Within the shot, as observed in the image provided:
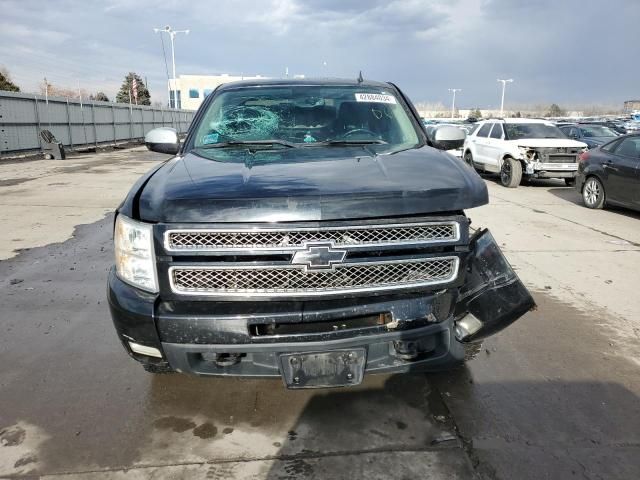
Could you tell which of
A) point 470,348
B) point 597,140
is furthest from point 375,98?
point 597,140

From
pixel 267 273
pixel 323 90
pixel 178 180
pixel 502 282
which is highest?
pixel 323 90

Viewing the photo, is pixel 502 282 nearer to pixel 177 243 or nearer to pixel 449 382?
pixel 449 382

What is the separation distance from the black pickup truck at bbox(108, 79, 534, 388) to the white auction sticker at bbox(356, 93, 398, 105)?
4.80 ft

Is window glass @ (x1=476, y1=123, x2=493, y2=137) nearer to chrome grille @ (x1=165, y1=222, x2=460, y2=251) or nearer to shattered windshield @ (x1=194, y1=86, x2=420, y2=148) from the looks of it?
shattered windshield @ (x1=194, y1=86, x2=420, y2=148)

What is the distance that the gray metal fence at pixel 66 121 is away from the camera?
18.2m

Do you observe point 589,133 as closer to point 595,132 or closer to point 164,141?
point 595,132

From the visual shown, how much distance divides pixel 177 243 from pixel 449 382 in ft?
6.29

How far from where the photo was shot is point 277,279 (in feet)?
7.47

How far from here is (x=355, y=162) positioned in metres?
2.79

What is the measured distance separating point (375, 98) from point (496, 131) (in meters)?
11.0

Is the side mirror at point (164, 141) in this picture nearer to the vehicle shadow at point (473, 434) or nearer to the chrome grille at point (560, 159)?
the vehicle shadow at point (473, 434)

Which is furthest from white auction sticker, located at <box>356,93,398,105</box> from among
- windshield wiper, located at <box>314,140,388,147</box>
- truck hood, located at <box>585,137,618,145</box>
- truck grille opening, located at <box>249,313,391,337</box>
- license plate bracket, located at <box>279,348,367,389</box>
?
truck hood, located at <box>585,137,618,145</box>

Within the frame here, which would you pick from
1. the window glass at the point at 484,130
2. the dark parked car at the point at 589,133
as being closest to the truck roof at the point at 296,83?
the window glass at the point at 484,130

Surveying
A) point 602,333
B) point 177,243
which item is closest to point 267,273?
point 177,243
